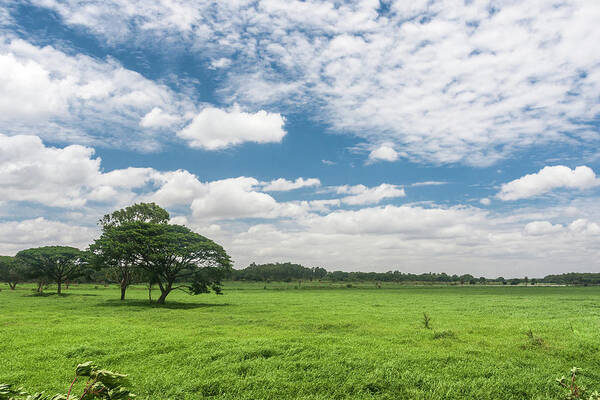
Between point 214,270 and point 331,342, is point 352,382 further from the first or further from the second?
point 214,270

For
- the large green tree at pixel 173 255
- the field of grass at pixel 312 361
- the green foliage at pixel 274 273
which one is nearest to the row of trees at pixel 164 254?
the large green tree at pixel 173 255

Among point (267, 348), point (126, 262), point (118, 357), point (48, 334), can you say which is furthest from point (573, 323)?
point (126, 262)

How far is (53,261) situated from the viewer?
192 ft

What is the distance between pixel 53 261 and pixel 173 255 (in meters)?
35.0

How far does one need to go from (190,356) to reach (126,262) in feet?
96.9

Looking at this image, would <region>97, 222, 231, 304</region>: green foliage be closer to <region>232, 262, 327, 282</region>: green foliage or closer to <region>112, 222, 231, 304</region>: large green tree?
<region>112, 222, 231, 304</region>: large green tree

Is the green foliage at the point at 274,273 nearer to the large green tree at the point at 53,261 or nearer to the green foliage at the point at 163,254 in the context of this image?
the large green tree at the point at 53,261

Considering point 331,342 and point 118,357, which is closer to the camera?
point 118,357

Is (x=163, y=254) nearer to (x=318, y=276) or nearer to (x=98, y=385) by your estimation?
(x=98, y=385)

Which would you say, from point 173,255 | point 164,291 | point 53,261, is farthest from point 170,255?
point 53,261

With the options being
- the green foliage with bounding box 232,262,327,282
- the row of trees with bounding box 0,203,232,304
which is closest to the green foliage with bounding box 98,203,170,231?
the row of trees with bounding box 0,203,232,304

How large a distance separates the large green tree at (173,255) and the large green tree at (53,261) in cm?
2800

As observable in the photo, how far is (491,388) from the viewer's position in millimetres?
10445

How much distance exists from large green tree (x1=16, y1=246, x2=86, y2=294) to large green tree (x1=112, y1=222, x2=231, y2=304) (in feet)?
91.9
